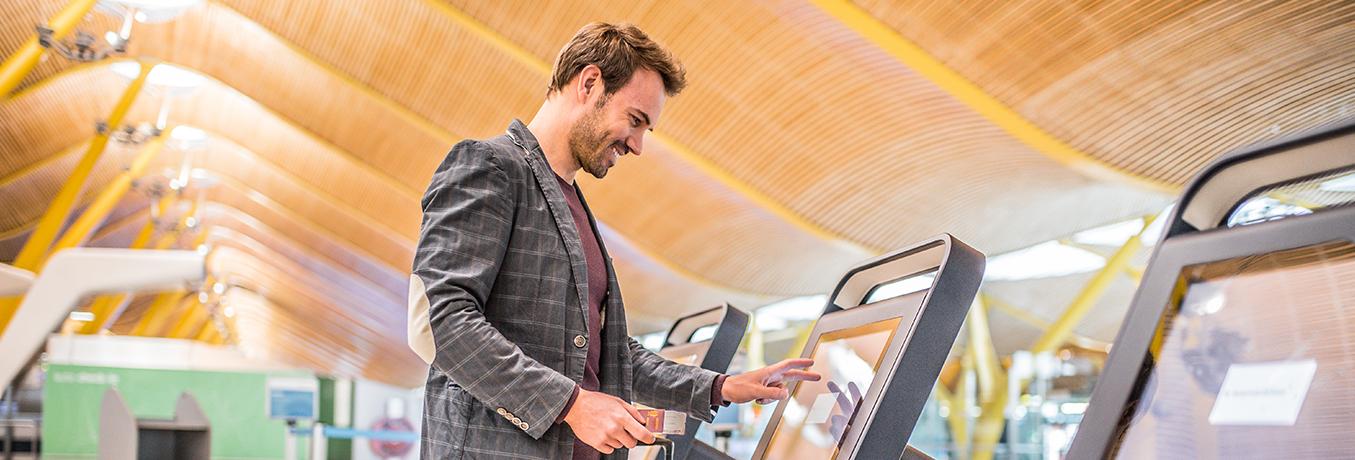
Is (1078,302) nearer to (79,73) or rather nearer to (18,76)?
(18,76)

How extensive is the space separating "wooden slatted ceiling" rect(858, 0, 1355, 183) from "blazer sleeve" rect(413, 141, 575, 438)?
355 inches

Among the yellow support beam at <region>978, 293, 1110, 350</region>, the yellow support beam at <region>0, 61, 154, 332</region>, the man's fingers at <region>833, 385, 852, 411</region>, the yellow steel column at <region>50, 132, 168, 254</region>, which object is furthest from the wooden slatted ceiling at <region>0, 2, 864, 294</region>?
the man's fingers at <region>833, 385, 852, 411</region>

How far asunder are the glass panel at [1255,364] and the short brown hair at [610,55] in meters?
1.29

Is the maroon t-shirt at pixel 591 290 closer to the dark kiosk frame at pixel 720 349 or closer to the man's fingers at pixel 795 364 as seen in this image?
the man's fingers at pixel 795 364

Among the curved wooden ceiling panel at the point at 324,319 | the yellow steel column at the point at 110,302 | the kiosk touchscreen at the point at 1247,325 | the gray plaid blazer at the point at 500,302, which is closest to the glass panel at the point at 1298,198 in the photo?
the kiosk touchscreen at the point at 1247,325

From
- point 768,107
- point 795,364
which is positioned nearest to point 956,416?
point 768,107

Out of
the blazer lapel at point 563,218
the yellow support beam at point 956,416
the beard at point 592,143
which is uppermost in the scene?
the yellow support beam at point 956,416

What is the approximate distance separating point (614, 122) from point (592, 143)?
0.23ft

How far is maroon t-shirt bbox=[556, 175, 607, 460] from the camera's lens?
8.36 ft

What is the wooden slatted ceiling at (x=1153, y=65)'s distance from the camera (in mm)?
10195

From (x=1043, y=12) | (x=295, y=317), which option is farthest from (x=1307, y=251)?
(x=295, y=317)

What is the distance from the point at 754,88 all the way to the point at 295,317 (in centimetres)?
3709

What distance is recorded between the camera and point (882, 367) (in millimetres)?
2471

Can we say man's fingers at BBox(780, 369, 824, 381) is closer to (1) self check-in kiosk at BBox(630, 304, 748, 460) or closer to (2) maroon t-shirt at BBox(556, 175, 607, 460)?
(2) maroon t-shirt at BBox(556, 175, 607, 460)
